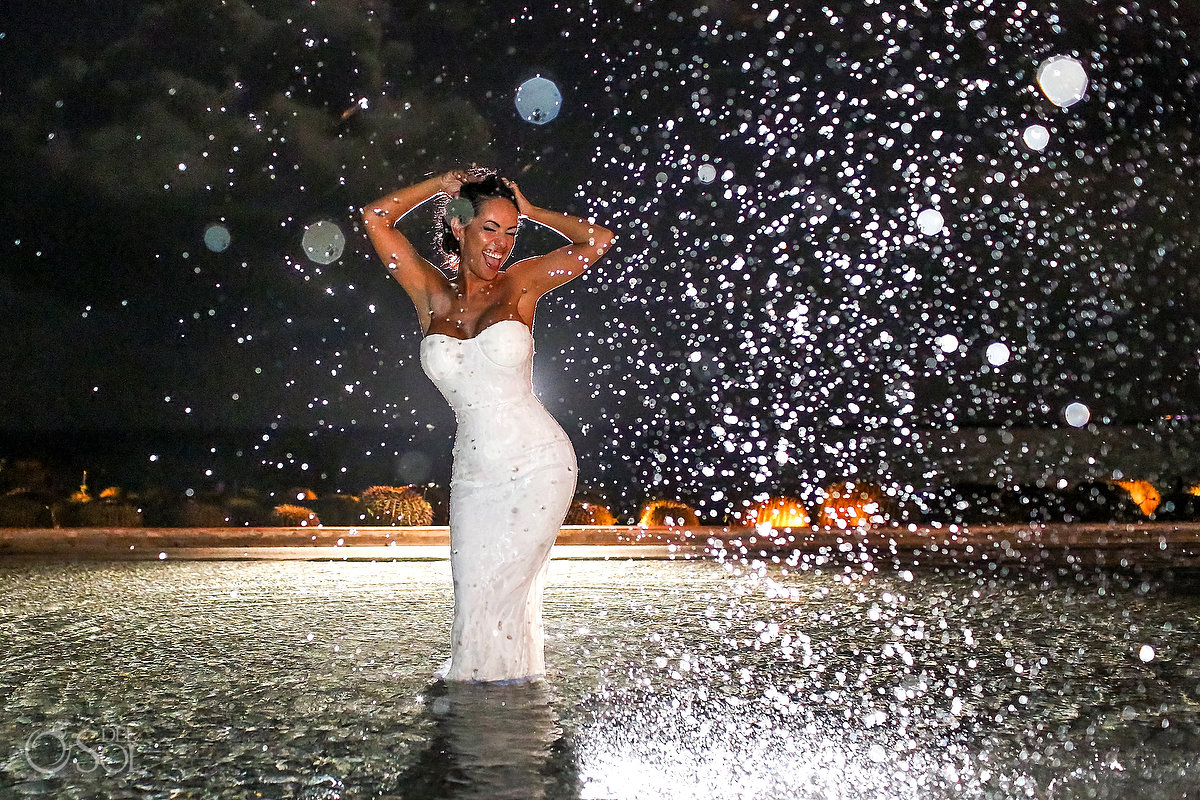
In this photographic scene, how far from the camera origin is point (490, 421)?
478 centimetres

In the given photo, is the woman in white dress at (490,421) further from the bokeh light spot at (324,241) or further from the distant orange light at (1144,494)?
the distant orange light at (1144,494)

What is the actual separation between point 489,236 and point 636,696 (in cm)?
228

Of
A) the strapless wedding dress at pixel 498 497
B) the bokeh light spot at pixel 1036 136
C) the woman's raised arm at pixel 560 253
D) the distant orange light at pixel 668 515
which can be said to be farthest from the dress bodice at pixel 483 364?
the distant orange light at pixel 668 515

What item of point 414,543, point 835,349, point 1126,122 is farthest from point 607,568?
point 835,349

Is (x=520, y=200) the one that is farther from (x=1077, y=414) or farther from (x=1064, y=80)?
(x=1077, y=414)

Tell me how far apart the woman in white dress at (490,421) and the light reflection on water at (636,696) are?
300 mm

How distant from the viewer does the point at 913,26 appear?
26.4ft

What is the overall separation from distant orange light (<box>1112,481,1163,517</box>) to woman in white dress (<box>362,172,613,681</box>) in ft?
58.4

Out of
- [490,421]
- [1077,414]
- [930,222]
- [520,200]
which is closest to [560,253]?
[520,200]

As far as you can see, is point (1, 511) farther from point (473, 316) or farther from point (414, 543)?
point (473, 316)

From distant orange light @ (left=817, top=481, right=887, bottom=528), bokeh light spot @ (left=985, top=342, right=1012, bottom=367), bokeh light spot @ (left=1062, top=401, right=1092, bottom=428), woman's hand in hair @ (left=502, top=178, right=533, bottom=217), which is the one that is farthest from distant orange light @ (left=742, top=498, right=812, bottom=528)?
woman's hand in hair @ (left=502, top=178, right=533, bottom=217)

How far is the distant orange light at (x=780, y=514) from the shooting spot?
16.7 meters

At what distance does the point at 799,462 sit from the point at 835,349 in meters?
10.7

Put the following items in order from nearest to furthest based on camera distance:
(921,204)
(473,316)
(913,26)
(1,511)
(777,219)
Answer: (473,316), (913,26), (777,219), (921,204), (1,511)
